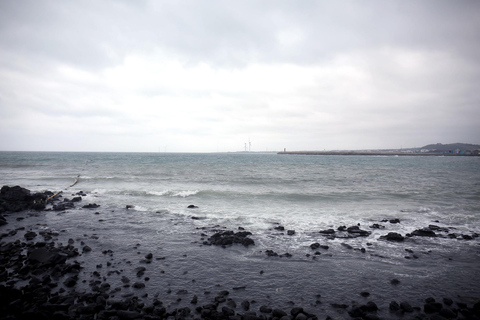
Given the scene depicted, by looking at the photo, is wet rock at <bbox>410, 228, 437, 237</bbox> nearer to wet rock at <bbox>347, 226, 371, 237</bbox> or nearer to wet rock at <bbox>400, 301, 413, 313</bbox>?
wet rock at <bbox>347, 226, 371, 237</bbox>

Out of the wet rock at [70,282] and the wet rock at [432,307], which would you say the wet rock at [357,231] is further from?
the wet rock at [70,282]

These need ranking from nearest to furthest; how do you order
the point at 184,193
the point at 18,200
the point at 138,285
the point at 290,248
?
the point at 138,285 < the point at 290,248 < the point at 18,200 < the point at 184,193

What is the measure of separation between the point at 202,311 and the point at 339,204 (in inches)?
734

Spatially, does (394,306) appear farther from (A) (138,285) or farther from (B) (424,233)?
(B) (424,233)

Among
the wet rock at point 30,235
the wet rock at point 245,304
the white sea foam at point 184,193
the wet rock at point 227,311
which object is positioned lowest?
the wet rock at point 245,304

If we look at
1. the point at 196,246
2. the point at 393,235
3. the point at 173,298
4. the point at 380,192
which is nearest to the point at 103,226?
the point at 196,246

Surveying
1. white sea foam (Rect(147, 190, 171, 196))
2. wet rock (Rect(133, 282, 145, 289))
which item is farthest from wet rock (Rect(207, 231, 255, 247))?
white sea foam (Rect(147, 190, 171, 196))

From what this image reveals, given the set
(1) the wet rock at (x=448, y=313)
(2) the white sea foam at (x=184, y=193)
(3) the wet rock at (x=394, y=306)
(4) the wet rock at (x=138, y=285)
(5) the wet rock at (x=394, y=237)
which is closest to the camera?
(1) the wet rock at (x=448, y=313)

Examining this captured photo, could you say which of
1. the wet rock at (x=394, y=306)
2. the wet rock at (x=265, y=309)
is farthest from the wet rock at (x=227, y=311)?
the wet rock at (x=394, y=306)

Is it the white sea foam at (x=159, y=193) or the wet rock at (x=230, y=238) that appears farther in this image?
the white sea foam at (x=159, y=193)

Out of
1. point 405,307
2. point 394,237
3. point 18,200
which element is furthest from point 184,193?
point 405,307

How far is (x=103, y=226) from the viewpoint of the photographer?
15.3m

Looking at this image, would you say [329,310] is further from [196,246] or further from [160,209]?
[160,209]

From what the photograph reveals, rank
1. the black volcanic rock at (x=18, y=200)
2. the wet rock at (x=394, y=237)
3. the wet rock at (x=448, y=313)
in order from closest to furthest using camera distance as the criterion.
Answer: the wet rock at (x=448, y=313), the wet rock at (x=394, y=237), the black volcanic rock at (x=18, y=200)
